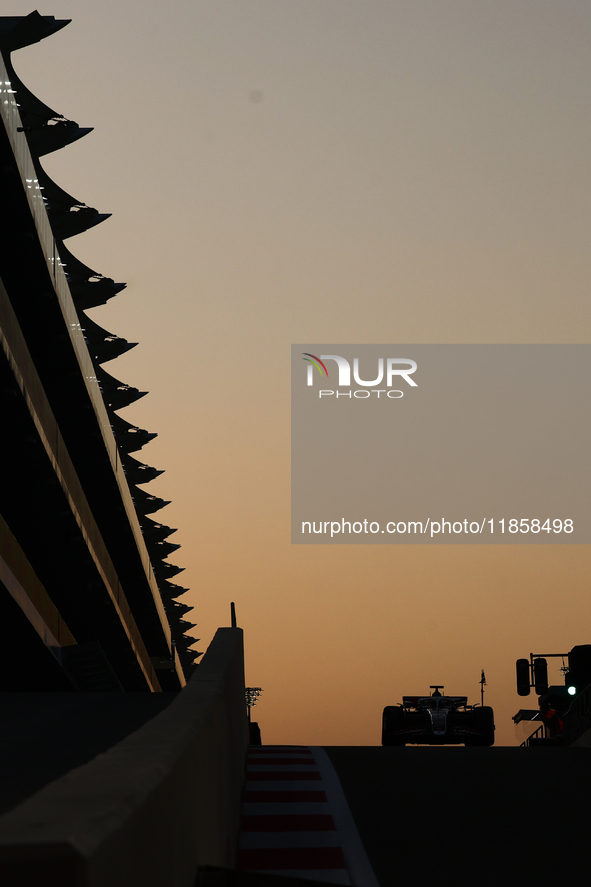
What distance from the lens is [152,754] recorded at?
320 cm

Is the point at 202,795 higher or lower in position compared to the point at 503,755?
lower

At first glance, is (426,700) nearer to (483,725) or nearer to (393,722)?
(393,722)

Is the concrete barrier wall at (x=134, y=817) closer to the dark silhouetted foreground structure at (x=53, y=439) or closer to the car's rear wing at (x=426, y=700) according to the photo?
the dark silhouetted foreground structure at (x=53, y=439)

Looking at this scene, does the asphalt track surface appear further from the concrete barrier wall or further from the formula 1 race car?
the formula 1 race car

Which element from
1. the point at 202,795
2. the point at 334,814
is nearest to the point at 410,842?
the point at 334,814

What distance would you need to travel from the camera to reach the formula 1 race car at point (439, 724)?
2097 cm

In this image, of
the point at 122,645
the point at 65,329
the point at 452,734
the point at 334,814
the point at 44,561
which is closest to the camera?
the point at 334,814

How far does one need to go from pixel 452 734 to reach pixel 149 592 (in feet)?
86.8

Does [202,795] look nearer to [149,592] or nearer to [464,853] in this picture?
[464,853]

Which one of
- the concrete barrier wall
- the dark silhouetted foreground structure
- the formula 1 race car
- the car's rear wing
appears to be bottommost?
the concrete barrier wall

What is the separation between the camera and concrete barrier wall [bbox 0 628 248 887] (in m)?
1.79

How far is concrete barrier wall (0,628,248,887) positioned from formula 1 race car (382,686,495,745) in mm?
16333

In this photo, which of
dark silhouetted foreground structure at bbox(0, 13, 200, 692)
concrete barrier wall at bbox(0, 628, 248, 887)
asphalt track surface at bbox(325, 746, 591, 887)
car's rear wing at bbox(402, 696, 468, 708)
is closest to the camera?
concrete barrier wall at bbox(0, 628, 248, 887)

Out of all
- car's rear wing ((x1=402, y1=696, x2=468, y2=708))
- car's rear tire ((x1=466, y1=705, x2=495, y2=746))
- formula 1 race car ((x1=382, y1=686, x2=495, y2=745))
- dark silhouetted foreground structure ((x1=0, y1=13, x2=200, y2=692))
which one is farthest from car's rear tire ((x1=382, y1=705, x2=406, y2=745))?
dark silhouetted foreground structure ((x1=0, y1=13, x2=200, y2=692))
